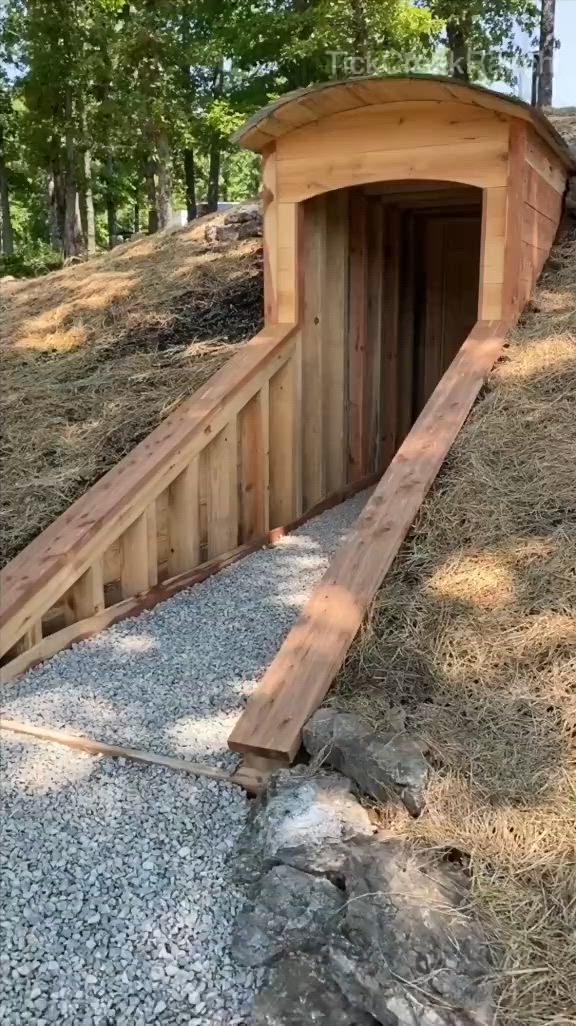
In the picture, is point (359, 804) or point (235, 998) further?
point (359, 804)

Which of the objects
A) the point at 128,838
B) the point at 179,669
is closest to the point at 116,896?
the point at 128,838

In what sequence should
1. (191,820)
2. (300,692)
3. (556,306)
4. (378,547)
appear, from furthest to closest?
(556,306), (378,547), (300,692), (191,820)

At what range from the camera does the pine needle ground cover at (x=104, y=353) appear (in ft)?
13.8

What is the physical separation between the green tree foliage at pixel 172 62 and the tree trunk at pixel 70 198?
0.09 ft

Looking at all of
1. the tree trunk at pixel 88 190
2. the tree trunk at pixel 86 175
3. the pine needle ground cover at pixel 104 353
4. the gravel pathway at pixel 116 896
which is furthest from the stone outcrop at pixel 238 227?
the tree trunk at pixel 88 190

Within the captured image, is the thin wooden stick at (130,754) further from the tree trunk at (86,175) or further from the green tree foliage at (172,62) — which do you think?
the tree trunk at (86,175)

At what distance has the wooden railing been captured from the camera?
3.31 meters

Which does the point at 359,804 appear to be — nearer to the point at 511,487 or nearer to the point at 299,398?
the point at 511,487

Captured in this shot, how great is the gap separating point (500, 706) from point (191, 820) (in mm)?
957

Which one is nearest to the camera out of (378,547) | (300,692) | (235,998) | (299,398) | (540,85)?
(235,998)

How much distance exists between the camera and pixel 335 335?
517cm

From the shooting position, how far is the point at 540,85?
11.3 metres

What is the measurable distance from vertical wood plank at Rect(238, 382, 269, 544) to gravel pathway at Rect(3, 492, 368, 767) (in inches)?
13.1

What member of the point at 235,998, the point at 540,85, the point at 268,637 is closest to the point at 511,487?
the point at 268,637
